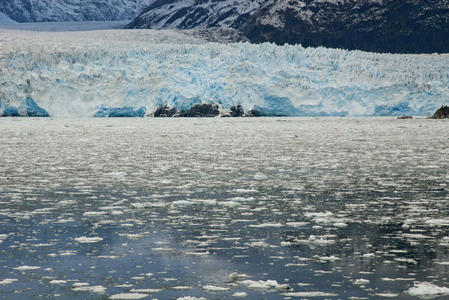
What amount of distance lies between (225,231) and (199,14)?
91482 mm

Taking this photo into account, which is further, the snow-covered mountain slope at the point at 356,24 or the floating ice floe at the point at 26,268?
the snow-covered mountain slope at the point at 356,24

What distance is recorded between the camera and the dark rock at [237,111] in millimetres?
34475

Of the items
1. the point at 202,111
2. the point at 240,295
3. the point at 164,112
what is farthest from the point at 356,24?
the point at 240,295

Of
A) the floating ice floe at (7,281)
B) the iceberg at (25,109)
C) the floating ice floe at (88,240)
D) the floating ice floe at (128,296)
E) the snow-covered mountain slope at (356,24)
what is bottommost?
the floating ice floe at (88,240)

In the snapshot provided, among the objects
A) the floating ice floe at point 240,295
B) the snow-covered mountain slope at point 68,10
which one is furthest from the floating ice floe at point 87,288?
the snow-covered mountain slope at point 68,10

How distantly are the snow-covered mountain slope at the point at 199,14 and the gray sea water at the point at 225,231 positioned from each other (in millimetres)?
82809

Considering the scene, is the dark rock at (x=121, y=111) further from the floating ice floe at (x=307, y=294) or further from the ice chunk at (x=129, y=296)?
the floating ice floe at (x=307, y=294)

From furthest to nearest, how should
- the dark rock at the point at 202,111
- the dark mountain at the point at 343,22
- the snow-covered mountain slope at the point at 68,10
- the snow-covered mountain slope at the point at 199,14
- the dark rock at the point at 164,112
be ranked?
1. the snow-covered mountain slope at the point at 68,10
2. the snow-covered mountain slope at the point at 199,14
3. the dark mountain at the point at 343,22
4. the dark rock at the point at 164,112
5. the dark rock at the point at 202,111

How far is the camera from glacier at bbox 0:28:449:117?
32.4 m

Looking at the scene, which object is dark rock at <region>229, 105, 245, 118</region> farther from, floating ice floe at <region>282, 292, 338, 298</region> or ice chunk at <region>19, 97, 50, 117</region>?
floating ice floe at <region>282, 292, 338, 298</region>

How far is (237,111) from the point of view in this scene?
115 ft

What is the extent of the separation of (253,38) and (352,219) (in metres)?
80.8

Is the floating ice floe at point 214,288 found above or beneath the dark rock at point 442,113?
beneath

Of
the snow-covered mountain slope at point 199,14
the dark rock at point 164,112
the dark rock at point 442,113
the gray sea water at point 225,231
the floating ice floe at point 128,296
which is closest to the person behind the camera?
the floating ice floe at point 128,296
